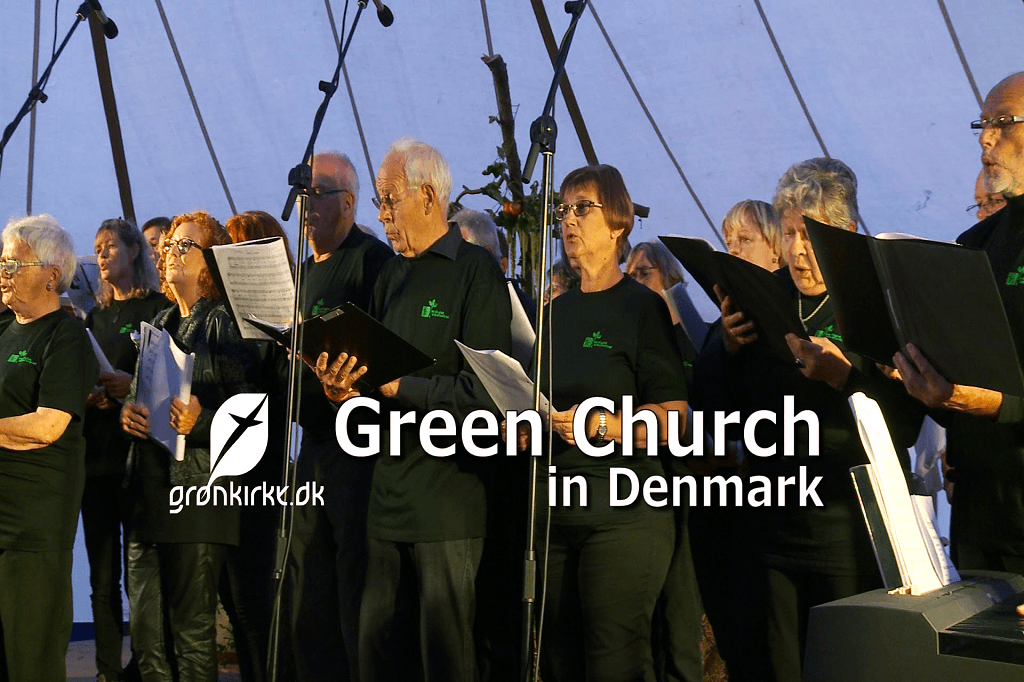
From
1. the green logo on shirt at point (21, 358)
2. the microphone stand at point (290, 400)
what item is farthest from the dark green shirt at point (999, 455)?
the green logo on shirt at point (21, 358)

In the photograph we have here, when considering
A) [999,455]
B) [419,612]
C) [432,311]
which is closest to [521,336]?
[432,311]

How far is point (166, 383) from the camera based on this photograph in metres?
2.91

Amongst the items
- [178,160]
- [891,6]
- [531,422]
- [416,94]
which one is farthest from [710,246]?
[178,160]

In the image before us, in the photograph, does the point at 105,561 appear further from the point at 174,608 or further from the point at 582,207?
the point at 582,207

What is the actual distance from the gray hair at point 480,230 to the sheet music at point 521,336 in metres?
0.90

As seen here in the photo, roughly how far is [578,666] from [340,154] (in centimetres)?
161

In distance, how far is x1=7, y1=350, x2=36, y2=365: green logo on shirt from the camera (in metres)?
2.85

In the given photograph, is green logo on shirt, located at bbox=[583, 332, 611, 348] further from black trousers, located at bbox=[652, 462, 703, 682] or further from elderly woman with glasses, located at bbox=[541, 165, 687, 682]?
black trousers, located at bbox=[652, 462, 703, 682]

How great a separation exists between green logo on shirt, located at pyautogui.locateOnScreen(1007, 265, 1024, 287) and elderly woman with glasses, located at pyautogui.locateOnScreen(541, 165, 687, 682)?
77 centimetres

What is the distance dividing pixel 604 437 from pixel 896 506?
834 mm

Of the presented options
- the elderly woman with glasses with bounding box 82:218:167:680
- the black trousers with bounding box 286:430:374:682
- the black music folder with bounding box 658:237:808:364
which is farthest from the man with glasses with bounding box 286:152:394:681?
the black music folder with bounding box 658:237:808:364

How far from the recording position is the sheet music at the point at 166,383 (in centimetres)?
289

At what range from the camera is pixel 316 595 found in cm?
291

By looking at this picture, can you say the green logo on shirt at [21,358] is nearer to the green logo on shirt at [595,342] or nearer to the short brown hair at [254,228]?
the short brown hair at [254,228]
